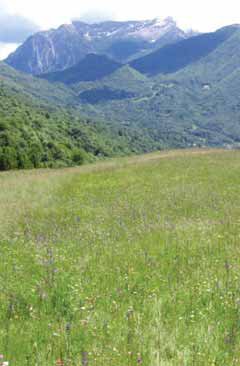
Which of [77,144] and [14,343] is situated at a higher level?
[14,343]

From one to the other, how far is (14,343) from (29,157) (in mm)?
Answer: 68116

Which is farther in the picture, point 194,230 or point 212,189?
point 212,189

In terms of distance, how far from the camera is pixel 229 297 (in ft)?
20.4

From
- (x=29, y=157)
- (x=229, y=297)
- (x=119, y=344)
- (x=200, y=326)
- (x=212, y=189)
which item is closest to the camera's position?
(x=119, y=344)

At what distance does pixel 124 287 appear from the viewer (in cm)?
683

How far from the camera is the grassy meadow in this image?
4.87 metres

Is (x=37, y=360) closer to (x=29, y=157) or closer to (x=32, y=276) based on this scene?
(x=32, y=276)

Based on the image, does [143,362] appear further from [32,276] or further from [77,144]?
[77,144]

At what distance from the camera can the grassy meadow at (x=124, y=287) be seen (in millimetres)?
4871

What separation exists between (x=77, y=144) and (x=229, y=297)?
387 feet

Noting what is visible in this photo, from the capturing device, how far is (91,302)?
623cm

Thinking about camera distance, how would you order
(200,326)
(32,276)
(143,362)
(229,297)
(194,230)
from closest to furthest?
1. (143,362)
2. (200,326)
3. (229,297)
4. (32,276)
5. (194,230)

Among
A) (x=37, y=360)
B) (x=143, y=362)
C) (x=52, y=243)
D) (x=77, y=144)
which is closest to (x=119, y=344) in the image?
(x=143, y=362)

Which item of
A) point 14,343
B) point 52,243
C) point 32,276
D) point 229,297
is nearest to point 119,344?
point 14,343
